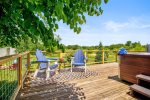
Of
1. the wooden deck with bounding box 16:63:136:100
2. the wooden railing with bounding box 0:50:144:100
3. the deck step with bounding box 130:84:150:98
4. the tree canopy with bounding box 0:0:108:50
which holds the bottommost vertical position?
the wooden deck with bounding box 16:63:136:100

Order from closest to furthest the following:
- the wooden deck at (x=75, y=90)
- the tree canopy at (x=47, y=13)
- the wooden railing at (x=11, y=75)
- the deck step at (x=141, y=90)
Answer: the tree canopy at (x=47, y=13) → the wooden railing at (x=11, y=75) → the deck step at (x=141, y=90) → the wooden deck at (x=75, y=90)

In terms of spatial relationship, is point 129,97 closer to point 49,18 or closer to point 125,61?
point 125,61

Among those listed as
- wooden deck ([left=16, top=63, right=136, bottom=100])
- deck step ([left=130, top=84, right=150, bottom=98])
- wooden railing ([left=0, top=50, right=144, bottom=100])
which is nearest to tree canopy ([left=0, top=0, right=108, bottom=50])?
wooden railing ([left=0, top=50, right=144, bottom=100])

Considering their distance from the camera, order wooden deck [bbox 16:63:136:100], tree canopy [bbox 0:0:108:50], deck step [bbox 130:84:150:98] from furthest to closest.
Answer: wooden deck [bbox 16:63:136:100] → deck step [bbox 130:84:150:98] → tree canopy [bbox 0:0:108:50]

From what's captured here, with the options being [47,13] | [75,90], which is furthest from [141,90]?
[47,13]

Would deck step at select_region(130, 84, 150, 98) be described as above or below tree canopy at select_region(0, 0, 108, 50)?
below

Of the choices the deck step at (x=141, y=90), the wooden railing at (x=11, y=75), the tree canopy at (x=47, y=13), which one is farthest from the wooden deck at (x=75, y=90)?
the tree canopy at (x=47, y=13)

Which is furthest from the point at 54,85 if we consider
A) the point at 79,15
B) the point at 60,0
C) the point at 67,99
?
the point at 60,0

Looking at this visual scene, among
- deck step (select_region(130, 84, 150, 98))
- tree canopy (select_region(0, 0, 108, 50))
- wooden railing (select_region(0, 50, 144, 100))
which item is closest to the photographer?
tree canopy (select_region(0, 0, 108, 50))

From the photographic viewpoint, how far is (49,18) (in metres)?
2.62

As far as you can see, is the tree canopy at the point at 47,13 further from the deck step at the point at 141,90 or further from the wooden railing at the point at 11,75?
the deck step at the point at 141,90

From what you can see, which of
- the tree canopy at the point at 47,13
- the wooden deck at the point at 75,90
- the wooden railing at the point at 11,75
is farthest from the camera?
the wooden deck at the point at 75,90

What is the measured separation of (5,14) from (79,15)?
4.17ft

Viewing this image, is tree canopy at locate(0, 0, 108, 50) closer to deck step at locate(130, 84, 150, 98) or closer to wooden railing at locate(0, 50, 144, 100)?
wooden railing at locate(0, 50, 144, 100)
